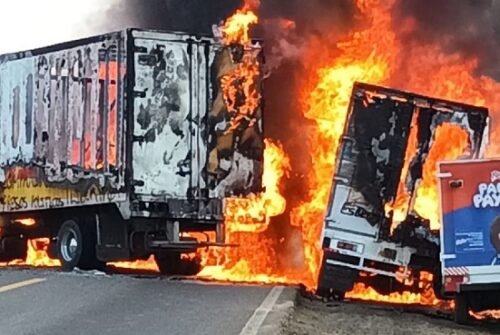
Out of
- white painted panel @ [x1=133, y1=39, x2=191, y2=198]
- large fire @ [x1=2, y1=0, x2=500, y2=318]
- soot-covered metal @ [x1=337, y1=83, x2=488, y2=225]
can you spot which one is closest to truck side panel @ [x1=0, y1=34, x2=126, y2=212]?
white painted panel @ [x1=133, y1=39, x2=191, y2=198]

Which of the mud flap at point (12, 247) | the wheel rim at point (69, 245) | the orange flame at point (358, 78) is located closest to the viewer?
the wheel rim at point (69, 245)

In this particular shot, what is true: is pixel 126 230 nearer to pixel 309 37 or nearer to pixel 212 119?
pixel 212 119

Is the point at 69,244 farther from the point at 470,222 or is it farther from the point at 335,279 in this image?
the point at 470,222

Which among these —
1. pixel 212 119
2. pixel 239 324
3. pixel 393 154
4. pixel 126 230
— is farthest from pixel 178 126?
pixel 239 324

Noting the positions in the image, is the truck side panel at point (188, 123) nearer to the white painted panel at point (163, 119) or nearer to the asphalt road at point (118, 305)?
the white painted panel at point (163, 119)

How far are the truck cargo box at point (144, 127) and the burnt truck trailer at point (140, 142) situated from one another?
15mm

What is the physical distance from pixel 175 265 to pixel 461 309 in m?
5.63

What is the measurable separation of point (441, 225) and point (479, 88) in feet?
26.7

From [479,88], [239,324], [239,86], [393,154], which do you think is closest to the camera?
[239,324]

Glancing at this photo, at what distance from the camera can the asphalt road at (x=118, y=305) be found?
434 inches

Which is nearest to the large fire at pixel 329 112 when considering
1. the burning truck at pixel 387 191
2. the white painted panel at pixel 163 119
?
the burning truck at pixel 387 191

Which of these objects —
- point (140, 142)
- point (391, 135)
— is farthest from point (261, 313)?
point (140, 142)

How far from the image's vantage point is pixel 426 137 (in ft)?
54.6

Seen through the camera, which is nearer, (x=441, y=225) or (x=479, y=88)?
(x=441, y=225)
